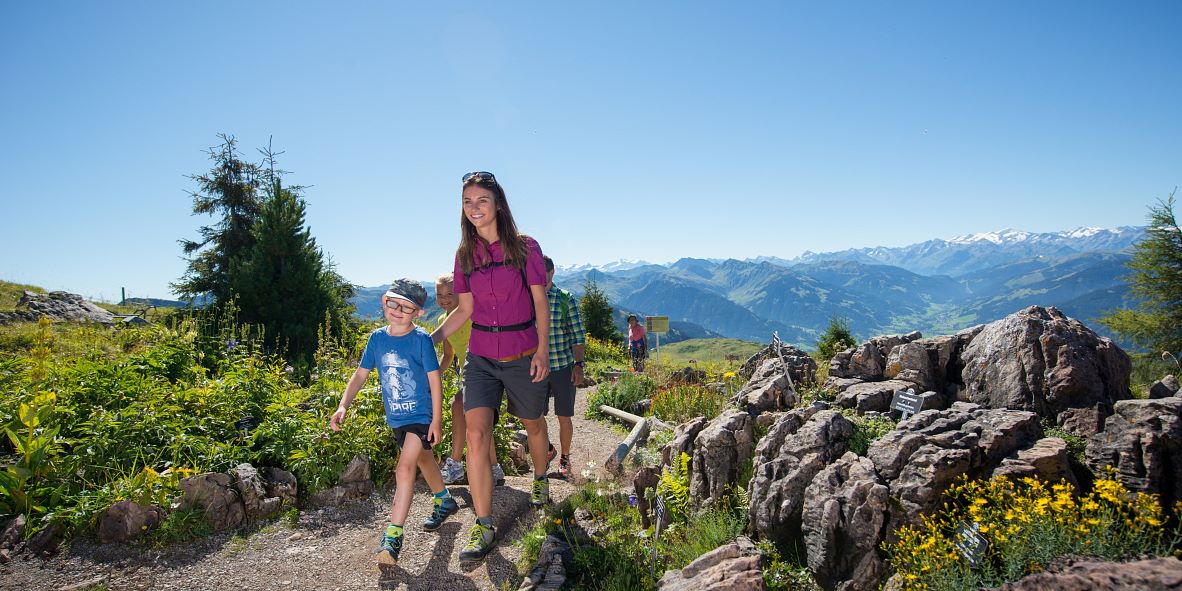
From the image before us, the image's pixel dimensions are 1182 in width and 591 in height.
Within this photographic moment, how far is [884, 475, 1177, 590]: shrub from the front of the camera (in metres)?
2.90

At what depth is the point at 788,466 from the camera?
14.4 feet

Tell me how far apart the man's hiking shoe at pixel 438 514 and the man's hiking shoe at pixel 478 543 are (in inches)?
23.1

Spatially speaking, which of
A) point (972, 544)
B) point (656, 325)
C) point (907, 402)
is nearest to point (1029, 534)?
point (972, 544)

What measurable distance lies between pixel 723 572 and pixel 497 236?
295cm

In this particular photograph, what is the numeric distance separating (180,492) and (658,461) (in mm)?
4784

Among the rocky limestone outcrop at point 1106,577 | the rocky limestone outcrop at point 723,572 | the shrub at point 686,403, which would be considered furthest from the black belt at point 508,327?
the shrub at point 686,403

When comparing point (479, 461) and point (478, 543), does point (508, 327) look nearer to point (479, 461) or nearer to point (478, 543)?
point (479, 461)

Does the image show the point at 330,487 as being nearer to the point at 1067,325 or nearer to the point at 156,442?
the point at 156,442

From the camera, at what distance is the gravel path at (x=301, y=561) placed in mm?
4047

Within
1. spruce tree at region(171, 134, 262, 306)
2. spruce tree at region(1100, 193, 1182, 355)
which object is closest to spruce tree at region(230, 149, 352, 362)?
spruce tree at region(171, 134, 262, 306)

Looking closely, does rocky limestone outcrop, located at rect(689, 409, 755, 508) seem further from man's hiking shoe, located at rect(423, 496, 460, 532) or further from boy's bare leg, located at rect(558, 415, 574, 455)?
man's hiking shoe, located at rect(423, 496, 460, 532)

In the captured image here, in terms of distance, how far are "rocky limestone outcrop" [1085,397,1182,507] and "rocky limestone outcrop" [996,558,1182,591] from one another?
3.12ft

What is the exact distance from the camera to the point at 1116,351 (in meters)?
4.67

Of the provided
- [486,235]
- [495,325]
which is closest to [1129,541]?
[495,325]
